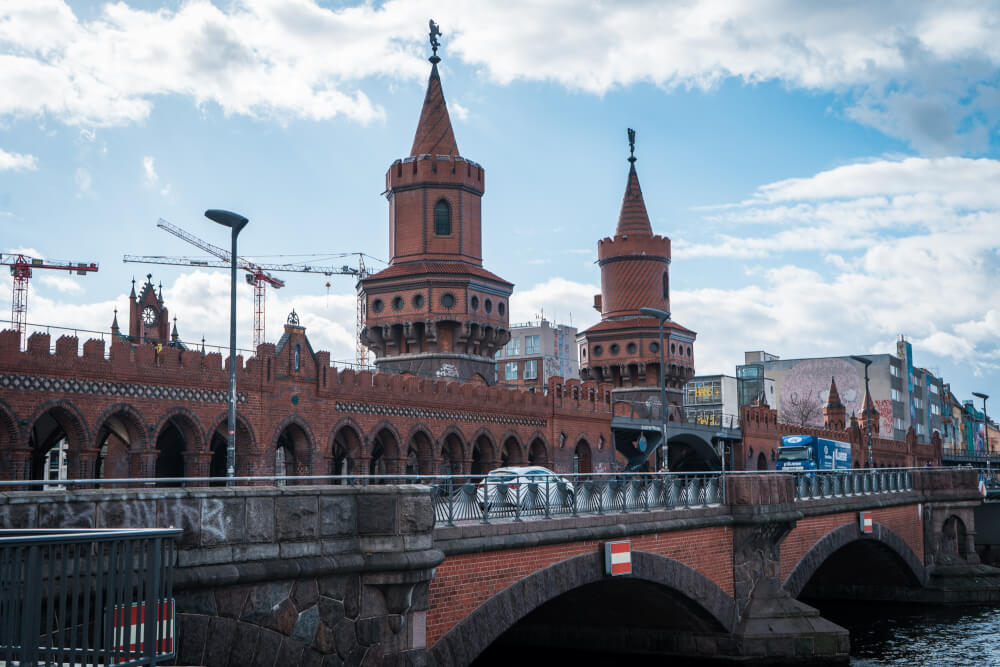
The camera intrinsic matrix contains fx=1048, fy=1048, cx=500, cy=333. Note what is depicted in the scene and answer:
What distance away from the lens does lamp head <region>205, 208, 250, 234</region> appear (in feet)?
74.8

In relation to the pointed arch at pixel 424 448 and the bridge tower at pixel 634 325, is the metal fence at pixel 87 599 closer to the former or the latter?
the pointed arch at pixel 424 448

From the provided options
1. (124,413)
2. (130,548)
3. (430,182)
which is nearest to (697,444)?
(430,182)

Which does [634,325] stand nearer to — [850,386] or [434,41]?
[434,41]

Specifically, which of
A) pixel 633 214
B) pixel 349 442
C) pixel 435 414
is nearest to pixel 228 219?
pixel 349 442

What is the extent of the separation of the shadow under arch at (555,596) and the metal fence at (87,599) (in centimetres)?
656

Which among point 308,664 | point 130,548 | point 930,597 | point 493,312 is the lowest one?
point 930,597

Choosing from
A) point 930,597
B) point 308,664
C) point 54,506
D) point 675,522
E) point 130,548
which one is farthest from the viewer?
point 930,597

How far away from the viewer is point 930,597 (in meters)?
41.3

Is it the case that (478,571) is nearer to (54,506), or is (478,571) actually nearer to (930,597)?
(54,506)

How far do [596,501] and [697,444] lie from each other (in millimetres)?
41315

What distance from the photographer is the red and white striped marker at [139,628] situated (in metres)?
8.59

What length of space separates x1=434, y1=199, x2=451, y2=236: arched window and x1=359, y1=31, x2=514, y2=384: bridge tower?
0.05 m

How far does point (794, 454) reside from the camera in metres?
53.6

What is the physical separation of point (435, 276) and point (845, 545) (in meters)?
20.5
